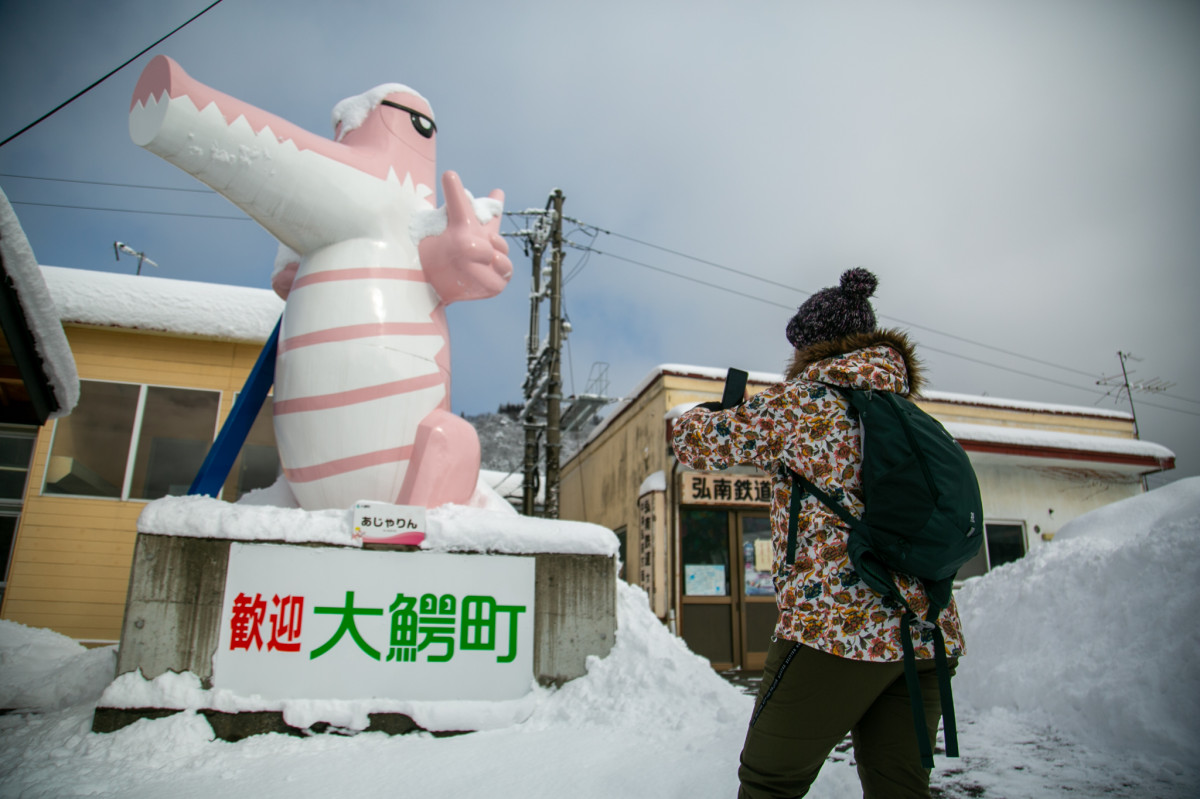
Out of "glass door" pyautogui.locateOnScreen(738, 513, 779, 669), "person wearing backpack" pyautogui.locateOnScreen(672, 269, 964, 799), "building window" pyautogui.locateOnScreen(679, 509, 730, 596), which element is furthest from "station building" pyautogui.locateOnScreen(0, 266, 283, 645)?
"person wearing backpack" pyautogui.locateOnScreen(672, 269, 964, 799)

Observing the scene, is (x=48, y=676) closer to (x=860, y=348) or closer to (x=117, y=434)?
(x=117, y=434)

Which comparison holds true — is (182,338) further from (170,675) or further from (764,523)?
(764,523)

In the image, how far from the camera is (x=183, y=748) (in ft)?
10.5

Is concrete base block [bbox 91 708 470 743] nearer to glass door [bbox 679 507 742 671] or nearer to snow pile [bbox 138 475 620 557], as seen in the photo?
snow pile [bbox 138 475 620 557]

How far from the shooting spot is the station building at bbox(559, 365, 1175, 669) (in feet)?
31.6

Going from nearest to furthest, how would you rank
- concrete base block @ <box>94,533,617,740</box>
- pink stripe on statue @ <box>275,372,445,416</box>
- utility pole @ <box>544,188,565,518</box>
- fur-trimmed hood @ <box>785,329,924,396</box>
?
fur-trimmed hood @ <box>785,329,924,396</box> < concrete base block @ <box>94,533,617,740</box> < pink stripe on statue @ <box>275,372,445,416</box> < utility pole @ <box>544,188,565,518</box>

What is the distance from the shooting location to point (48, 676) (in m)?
4.00

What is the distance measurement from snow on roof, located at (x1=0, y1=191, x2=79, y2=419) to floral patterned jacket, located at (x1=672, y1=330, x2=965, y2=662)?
3845mm

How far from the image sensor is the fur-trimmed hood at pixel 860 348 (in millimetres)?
1932

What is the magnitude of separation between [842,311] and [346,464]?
10.0ft

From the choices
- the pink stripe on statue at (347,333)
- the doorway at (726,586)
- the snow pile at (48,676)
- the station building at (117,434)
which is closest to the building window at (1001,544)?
the doorway at (726,586)

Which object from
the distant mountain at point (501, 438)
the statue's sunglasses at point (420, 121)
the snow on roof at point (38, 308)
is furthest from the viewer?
the distant mountain at point (501, 438)

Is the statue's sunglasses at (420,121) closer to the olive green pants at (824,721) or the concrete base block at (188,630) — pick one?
the concrete base block at (188,630)

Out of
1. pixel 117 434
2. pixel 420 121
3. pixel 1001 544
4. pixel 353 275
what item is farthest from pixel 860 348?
pixel 1001 544
